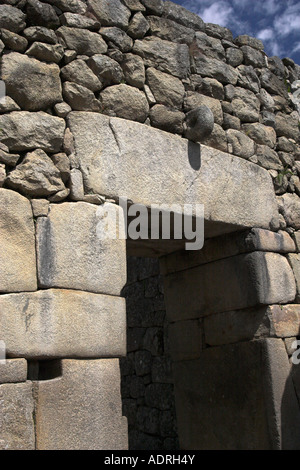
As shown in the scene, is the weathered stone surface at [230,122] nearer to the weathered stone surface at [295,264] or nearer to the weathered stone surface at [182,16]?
the weathered stone surface at [182,16]

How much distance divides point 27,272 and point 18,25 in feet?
4.36

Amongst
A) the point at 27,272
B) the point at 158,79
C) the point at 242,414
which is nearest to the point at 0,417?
the point at 27,272

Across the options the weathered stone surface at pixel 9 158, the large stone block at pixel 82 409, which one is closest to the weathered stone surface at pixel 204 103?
the weathered stone surface at pixel 9 158

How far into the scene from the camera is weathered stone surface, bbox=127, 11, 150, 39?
320 cm

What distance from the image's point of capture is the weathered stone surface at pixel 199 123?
3258 mm

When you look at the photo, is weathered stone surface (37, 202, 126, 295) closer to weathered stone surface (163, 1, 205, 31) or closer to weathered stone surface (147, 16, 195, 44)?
weathered stone surface (147, 16, 195, 44)

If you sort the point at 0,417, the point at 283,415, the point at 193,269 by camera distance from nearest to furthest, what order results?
the point at 0,417 < the point at 283,415 < the point at 193,269

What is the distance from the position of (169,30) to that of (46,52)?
1074mm

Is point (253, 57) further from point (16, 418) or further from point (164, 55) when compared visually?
point (16, 418)

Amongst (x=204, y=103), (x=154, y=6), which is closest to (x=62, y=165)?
(x=204, y=103)

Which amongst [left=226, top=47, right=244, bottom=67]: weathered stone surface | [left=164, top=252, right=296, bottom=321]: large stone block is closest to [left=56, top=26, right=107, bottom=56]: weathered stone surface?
[left=226, top=47, right=244, bottom=67]: weathered stone surface

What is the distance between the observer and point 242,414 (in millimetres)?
3426

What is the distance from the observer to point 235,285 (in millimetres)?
3551
